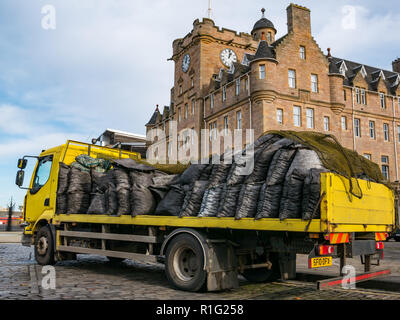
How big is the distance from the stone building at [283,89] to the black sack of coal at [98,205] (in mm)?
24024

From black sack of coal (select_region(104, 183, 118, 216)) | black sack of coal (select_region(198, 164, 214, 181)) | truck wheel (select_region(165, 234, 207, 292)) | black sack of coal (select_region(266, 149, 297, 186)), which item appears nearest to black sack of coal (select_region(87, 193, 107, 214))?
black sack of coal (select_region(104, 183, 118, 216))

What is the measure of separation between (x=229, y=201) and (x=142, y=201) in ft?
7.35

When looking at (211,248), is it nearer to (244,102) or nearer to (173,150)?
(244,102)

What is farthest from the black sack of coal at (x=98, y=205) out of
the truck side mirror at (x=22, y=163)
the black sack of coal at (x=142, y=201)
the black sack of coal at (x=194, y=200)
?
the truck side mirror at (x=22, y=163)

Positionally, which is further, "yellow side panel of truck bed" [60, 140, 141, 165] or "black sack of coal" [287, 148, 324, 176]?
"yellow side panel of truck bed" [60, 140, 141, 165]

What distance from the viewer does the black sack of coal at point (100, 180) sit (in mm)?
8915

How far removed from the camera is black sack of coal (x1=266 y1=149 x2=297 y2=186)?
19.8 feet

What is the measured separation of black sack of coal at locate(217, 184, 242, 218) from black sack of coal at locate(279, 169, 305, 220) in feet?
2.84

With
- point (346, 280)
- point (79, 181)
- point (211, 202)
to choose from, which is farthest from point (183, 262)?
point (79, 181)

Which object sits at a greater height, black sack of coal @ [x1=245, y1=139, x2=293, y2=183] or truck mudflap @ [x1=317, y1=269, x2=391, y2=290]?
black sack of coal @ [x1=245, y1=139, x2=293, y2=183]

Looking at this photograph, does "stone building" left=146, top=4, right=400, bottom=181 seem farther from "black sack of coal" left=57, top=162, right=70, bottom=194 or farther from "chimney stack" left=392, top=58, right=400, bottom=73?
"black sack of coal" left=57, top=162, right=70, bottom=194

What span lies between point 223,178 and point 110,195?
9.47ft

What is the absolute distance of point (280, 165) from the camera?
6125 mm

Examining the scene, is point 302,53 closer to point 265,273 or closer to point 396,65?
point 396,65
